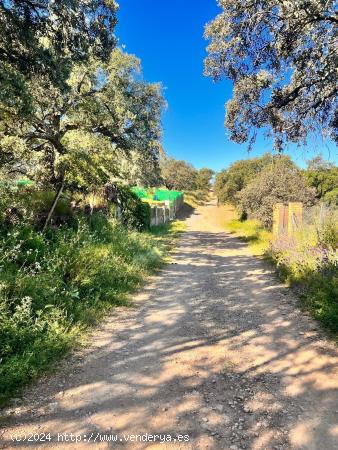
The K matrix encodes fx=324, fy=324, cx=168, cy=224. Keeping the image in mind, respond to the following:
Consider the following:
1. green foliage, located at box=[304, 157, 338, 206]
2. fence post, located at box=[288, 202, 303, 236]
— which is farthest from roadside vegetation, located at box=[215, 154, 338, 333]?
green foliage, located at box=[304, 157, 338, 206]

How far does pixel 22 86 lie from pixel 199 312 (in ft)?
17.2

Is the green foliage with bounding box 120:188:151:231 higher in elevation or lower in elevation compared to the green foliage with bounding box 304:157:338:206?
lower

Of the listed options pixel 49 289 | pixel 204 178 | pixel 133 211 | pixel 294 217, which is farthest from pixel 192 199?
pixel 49 289

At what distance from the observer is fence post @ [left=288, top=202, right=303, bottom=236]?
38.8 ft

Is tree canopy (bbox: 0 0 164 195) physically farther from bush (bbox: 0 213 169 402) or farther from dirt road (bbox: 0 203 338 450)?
dirt road (bbox: 0 203 338 450)

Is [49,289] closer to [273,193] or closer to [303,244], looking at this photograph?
[303,244]

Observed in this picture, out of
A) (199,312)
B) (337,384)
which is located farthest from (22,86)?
(337,384)

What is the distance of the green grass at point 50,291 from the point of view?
4004 millimetres

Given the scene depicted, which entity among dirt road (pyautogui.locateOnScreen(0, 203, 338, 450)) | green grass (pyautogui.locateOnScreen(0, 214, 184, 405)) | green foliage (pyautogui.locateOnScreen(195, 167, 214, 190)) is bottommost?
dirt road (pyautogui.locateOnScreen(0, 203, 338, 450))

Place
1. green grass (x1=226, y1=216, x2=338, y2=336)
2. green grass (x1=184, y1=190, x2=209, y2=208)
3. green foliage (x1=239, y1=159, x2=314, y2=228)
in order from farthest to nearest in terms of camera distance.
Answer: green grass (x1=184, y1=190, x2=209, y2=208)
green foliage (x1=239, y1=159, x2=314, y2=228)
green grass (x1=226, y1=216, x2=338, y2=336)

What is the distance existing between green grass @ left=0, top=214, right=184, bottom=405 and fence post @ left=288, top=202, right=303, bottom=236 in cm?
597

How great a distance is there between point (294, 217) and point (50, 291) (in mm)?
9541

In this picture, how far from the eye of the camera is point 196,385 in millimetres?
3730

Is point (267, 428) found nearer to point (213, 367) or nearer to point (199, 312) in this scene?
point (213, 367)
